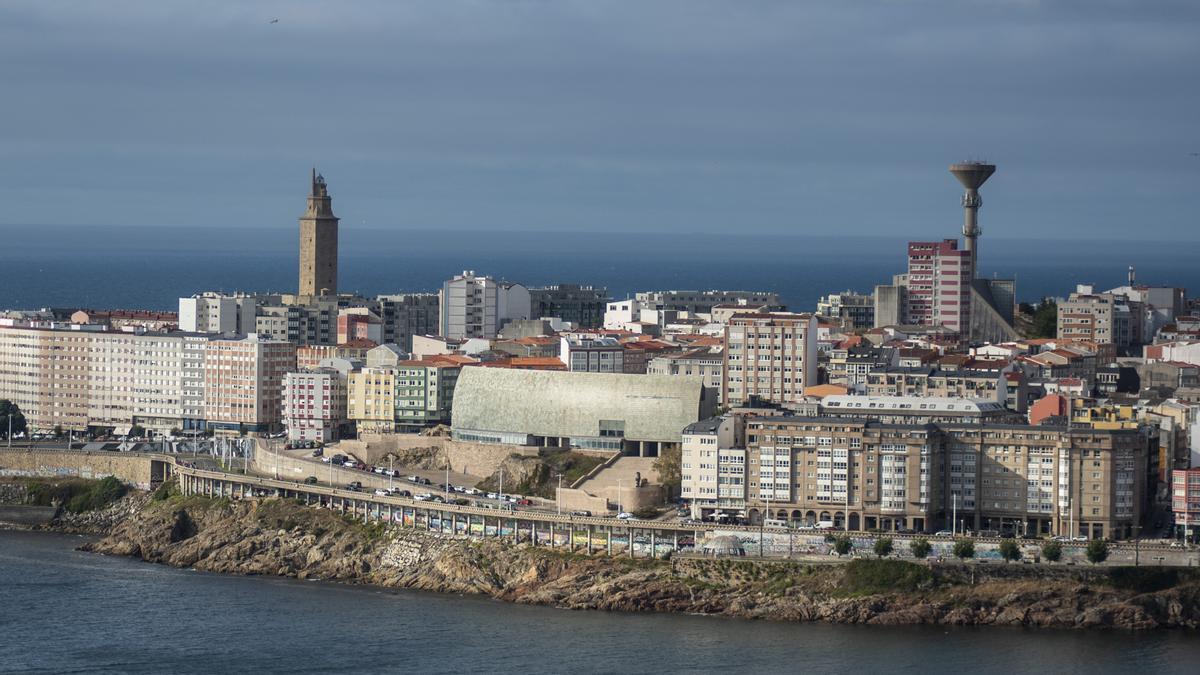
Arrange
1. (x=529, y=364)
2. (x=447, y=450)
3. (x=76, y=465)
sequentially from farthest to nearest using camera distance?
1. (x=529, y=364)
2. (x=76, y=465)
3. (x=447, y=450)

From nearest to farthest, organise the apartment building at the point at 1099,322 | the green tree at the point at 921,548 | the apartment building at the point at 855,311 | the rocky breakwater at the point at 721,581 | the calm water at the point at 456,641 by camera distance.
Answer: the calm water at the point at 456,641
the rocky breakwater at the point at 721,581
the green tree at the point at 921,548
the apartment building at the point at 1099,322
the apartment building at the point at 855,311

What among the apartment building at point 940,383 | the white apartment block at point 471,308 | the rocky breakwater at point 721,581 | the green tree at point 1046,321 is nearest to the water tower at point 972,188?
the green tree at point 1046,321

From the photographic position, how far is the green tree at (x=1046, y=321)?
8669 cm

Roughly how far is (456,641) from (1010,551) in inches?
432

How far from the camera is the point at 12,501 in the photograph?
Result: 2589 inches

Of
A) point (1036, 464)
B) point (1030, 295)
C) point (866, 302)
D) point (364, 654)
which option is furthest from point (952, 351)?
point (1030, 295)

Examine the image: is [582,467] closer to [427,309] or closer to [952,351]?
[952,351]

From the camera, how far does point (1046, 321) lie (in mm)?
87875

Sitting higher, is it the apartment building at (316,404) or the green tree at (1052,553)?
the apartment building at (316,404)

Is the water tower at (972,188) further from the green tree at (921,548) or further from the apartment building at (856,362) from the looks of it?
the green tree at (921,548)

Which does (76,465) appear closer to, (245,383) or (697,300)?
(245,383)

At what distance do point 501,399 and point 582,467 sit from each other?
12.9 ft

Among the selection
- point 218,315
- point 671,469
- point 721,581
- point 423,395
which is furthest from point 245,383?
point 721,581

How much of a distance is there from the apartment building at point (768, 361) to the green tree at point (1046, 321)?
21.2 meters
